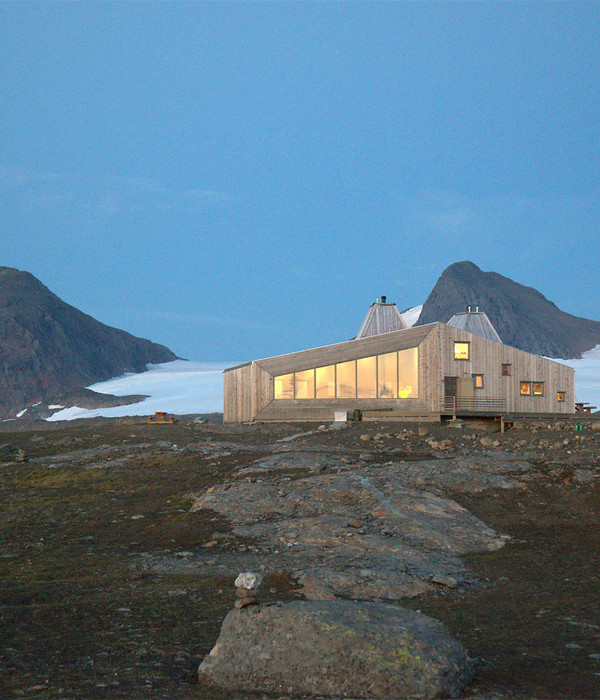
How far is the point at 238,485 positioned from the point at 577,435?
14769mm

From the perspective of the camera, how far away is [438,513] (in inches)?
584

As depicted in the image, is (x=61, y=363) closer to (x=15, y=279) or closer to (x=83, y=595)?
(x=15, y=279)

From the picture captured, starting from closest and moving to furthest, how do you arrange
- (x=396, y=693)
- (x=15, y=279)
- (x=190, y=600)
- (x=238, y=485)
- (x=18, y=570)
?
1. (x=396, y=693)
2. (x=190, y=600)
3. (x=18, y=570)
4. (x=238, y=485)
5. (x=15, y=279)

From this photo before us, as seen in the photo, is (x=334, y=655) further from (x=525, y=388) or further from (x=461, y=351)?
(x=525, y=388)

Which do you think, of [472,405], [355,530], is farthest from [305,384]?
[355,530]

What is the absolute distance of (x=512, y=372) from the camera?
44.0 metres

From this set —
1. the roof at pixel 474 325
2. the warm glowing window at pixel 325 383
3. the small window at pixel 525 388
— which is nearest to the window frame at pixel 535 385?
the small window at pixel 525 388

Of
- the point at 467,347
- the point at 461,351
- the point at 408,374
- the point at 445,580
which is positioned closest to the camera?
the point at 445,580

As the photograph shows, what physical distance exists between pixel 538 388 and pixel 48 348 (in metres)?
115

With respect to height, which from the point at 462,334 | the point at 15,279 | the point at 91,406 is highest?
the point at 15,279

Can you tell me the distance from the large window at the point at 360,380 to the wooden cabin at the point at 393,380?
0.21ft

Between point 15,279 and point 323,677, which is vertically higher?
point 15,279

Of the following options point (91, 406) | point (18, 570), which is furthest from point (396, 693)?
point (91, 406)

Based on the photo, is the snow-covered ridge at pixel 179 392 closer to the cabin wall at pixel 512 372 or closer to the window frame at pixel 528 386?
the cabin wall at pixel 512 372
